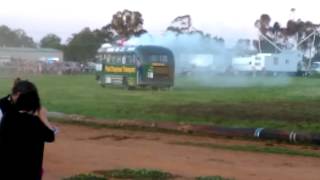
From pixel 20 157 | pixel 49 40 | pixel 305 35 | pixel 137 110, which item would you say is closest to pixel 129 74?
pixel 137 110

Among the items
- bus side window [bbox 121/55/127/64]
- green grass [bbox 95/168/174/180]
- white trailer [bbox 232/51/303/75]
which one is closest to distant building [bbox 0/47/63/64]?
white trailer [bbox 232/51/303/75]

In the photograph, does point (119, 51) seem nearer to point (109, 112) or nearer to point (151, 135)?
point (109, 112)

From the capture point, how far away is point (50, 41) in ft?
483

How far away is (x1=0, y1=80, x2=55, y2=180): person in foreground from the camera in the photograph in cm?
526

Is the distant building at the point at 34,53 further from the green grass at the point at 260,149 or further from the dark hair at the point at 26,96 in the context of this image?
the dark hair at the point at 26,96

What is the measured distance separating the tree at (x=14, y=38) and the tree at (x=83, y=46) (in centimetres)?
1813

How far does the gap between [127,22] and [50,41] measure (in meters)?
32.1

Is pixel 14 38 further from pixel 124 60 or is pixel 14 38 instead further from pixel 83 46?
pixel 124 60

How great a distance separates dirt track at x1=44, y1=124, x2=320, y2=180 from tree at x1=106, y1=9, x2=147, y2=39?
101 meters

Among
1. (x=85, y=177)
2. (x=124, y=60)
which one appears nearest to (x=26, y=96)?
(x=85, y=177)

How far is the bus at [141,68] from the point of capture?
42.8m

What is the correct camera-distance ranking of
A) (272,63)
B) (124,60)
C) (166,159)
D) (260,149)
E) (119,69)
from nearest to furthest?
1. (166,159)
2. (260,149)
3. (124,60)
4. (119,69)
5. (272,63)

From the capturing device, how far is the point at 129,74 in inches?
1702

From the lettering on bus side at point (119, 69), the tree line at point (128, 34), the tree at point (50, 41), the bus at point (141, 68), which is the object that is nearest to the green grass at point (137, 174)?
the bus at point (141, 68)
